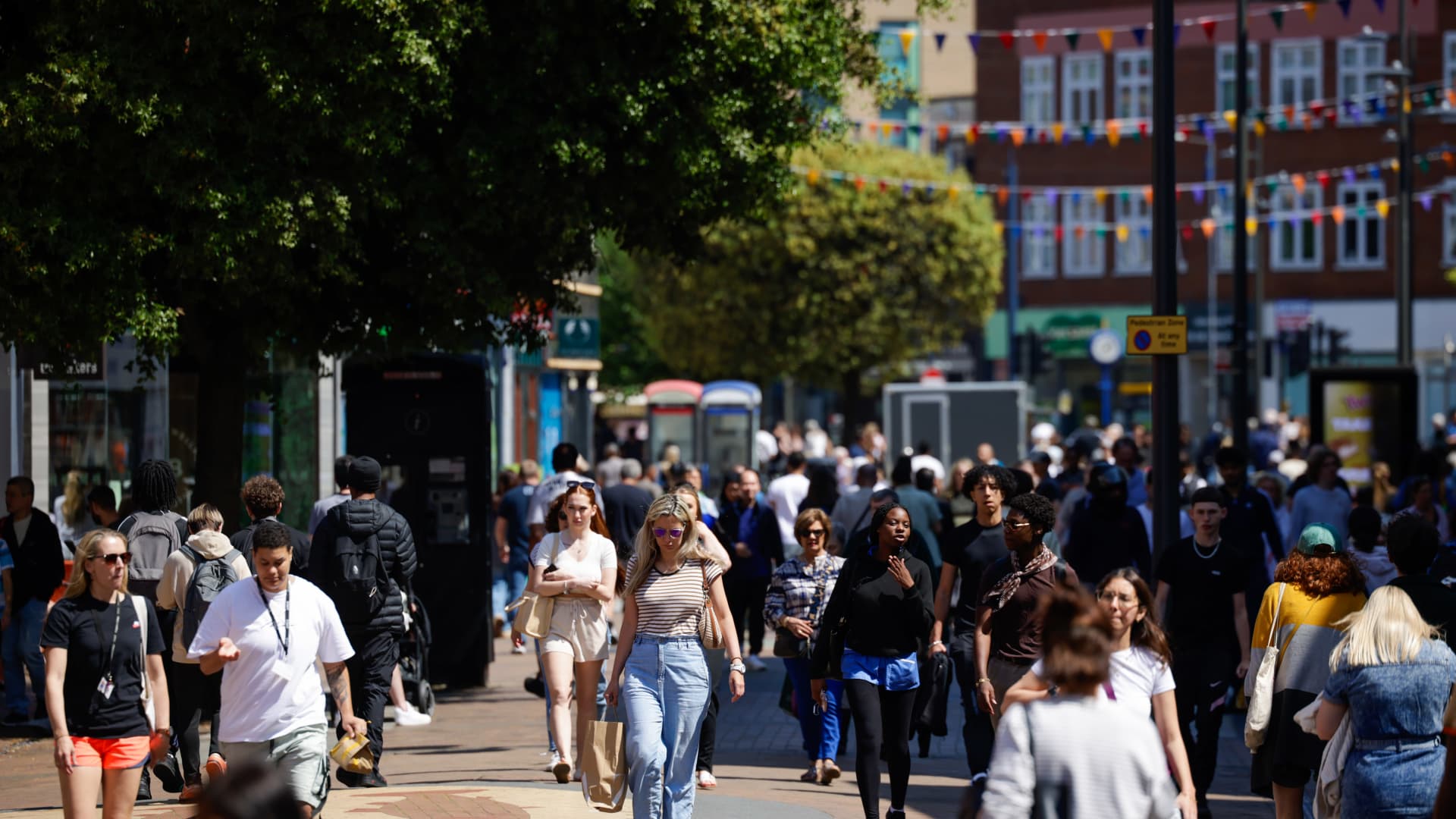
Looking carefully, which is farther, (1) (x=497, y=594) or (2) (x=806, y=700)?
(1) (x=497, y=594)

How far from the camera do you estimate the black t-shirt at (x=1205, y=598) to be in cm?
937

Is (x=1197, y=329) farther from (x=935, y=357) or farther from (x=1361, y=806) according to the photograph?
(x=1361, y=806)

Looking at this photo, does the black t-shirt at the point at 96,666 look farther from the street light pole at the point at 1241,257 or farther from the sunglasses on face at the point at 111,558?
the street light pole at the point at 1241,257

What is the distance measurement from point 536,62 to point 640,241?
1616 mm

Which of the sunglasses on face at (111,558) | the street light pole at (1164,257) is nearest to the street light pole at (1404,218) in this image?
the street light pole at (1164,257)

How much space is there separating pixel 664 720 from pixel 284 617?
1.87 meters

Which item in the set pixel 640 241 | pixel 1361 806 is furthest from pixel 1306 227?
pixel 1361 806

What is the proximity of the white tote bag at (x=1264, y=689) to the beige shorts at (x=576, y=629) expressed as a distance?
11.8ft

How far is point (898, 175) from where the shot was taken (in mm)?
42125

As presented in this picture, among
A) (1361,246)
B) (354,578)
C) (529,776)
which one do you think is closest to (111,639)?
(354,578)

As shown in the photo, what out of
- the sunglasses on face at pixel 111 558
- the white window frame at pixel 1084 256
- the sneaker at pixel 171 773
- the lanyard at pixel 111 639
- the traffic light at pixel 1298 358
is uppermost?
the white window frame at pixel 1084 256

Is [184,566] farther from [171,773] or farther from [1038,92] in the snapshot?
[1038,92]

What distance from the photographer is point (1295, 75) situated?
160 feet

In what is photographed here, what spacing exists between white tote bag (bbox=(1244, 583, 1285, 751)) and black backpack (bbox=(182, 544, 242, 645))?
453 cm
